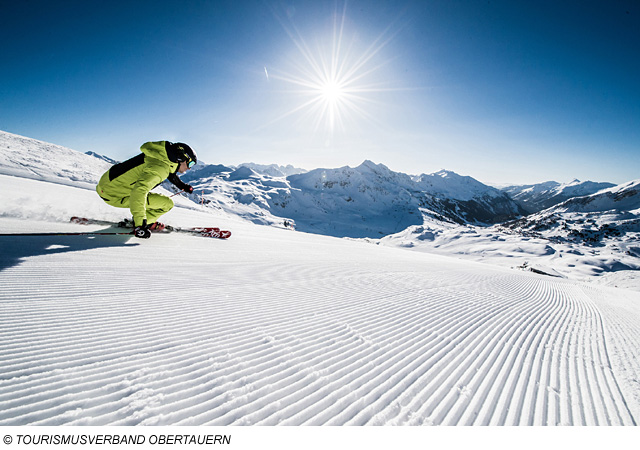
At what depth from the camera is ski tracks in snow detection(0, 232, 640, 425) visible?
1.78 meters

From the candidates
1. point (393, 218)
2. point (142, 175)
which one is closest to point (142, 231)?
point (142, 175)

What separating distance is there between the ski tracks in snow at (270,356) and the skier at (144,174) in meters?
1.53

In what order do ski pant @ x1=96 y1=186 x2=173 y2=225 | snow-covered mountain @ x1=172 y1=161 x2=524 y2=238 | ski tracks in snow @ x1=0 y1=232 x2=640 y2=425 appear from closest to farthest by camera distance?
ski tracks in snow @ x1=0 y1=232 x2=640 y2=425 < ski pant @ x1=96 y1=186 x2=173 y2=225 < snow-covered mountain @ x1=172 y1=161 x2=524 y2=238

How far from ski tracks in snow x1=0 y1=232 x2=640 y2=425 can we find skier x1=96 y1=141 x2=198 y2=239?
1.53m

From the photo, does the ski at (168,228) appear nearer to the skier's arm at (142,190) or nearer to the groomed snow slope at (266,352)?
the skier's arm at (142,190)

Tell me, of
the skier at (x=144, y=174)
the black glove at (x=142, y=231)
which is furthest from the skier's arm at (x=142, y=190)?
the black glove at (x=142, y=231)

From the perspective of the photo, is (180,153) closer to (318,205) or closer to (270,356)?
(270,356)

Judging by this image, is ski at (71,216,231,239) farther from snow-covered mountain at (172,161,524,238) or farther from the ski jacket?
snow-covered mountain at (172,161,524,238)

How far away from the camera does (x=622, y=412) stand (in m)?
2.26

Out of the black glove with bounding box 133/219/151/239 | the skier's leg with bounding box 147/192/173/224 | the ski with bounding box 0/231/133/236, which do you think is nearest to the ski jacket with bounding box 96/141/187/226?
the black glove with bounding box 133/219/151/239

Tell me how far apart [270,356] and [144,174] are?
5.61m

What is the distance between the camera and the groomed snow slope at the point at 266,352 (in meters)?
1.79

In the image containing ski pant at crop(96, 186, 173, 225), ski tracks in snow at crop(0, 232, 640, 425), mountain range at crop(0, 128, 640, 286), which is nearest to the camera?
ski tracks in snow at crop(0, 232, 640, 425)
